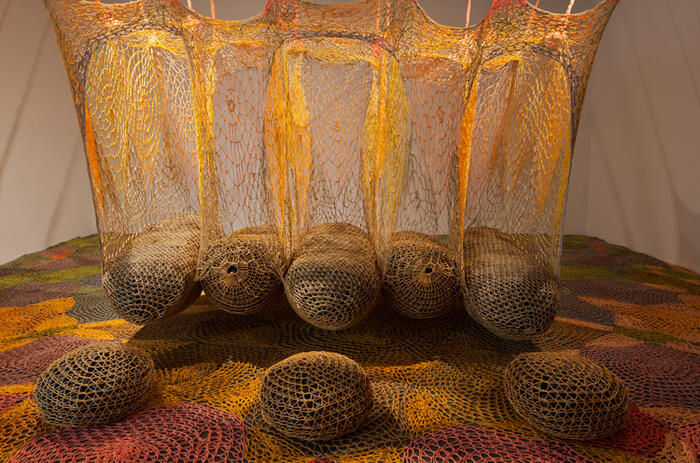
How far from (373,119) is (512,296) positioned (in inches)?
21.0

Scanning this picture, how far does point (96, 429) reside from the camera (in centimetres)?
71

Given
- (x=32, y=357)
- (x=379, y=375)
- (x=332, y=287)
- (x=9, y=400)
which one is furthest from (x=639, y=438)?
(x=32, y=357)

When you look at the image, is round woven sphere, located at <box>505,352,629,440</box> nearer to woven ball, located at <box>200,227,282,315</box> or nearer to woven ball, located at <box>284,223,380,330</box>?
woven ball, located at <box>284,223,380,330</box>

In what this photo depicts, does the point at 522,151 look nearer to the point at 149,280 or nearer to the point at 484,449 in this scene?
the point at 484,449

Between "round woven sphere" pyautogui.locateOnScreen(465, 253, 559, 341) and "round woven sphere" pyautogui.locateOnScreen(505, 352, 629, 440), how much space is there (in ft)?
0.46

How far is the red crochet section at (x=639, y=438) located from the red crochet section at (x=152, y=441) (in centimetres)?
56

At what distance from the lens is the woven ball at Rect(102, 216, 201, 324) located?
0.91m

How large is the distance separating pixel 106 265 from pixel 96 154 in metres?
0.24

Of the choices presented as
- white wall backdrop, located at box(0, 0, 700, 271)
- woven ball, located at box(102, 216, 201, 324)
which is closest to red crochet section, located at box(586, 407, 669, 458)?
woven ball, located at box(102, 216, 201, 324)

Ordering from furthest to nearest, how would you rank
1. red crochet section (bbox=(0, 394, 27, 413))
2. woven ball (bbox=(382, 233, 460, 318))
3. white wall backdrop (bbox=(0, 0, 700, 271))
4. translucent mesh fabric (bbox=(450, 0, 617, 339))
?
white wall backdrop (bbox=(0, 0, 700, 271))
woven ball (bbox=(382, 233, 460, 318))
translucent mesh fabric (bbox=(450, 0, 617, 339))
red crochet section (bbox=(0, 394, 27, 413))

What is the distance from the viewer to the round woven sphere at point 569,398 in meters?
0.68

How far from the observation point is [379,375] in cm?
90

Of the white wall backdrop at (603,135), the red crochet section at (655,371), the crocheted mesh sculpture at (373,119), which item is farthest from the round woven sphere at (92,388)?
the white wall backdrop at (603,135)

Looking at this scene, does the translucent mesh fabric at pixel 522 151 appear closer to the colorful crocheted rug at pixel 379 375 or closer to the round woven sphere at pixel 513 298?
the round woven sphere at pixel 513 298
